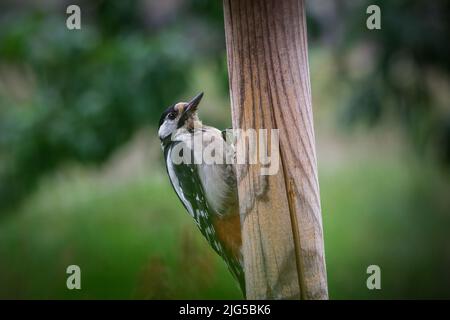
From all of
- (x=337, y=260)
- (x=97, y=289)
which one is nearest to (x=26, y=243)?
(x=97, y=289)

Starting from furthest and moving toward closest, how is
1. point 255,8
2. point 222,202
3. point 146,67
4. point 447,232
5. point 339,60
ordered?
point 447,232 < point 339,60 < point 146,67 < point 222,202 < point 255,8

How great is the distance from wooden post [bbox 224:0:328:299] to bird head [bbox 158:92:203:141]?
1.69 ft

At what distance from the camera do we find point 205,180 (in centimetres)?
262

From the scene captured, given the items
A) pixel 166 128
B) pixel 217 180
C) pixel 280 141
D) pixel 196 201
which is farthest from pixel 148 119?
pixel 280 141

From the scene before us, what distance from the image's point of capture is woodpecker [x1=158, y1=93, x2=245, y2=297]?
2488mm

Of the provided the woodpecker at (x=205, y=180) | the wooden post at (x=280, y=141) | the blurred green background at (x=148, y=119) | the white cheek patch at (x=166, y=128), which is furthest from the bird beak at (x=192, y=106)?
the blurred green background at (x=148, y=119)

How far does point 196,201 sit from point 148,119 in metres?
1.64

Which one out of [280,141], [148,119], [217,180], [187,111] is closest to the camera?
[280,141]

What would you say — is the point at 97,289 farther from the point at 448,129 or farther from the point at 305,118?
the point at 305,118

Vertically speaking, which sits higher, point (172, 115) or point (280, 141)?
point (172, 115)

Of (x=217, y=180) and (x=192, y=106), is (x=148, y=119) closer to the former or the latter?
(x=192, y=106)

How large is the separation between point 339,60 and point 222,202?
2452 millimetres

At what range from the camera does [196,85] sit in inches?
190

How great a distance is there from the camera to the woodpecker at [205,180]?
2.49 metres
